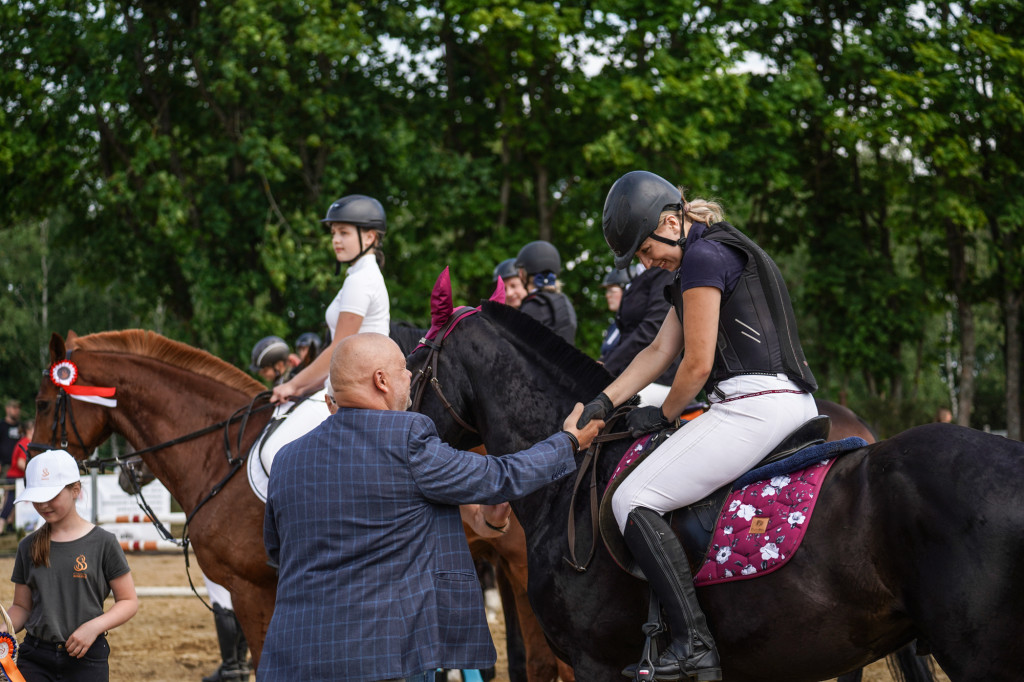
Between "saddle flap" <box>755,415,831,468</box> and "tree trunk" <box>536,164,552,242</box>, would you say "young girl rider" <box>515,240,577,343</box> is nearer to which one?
"saddle flap" <box>755,415,831,468</box>

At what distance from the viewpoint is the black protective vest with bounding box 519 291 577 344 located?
6.80 metres

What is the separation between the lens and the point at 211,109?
736 inches

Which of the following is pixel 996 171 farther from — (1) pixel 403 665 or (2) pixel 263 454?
(1) pixel 403 665

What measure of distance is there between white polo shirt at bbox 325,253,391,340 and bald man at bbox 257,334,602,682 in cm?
219

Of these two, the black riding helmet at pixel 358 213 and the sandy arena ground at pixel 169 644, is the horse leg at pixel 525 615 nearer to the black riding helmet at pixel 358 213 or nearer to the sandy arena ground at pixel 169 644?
the black riding helmet at pixel 358 213

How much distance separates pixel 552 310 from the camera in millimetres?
6820

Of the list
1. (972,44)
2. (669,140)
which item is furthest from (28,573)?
(972,44)

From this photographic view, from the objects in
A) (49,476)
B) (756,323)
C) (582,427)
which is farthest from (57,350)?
(756,323)

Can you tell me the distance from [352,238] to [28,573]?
2439 mm

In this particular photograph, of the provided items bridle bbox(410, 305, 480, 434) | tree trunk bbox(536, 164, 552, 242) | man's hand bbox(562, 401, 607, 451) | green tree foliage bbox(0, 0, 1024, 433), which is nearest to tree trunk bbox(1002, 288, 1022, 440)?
green tree foliage bbox(0, 0, 1024, 433)

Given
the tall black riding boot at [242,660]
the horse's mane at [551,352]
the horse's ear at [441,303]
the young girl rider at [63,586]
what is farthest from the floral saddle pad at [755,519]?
the tall black riding boot at [242,660]

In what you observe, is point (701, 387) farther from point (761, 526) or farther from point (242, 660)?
point (242, 660)

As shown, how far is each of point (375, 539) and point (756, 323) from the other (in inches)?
64.5

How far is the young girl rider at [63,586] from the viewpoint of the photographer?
4.16m
